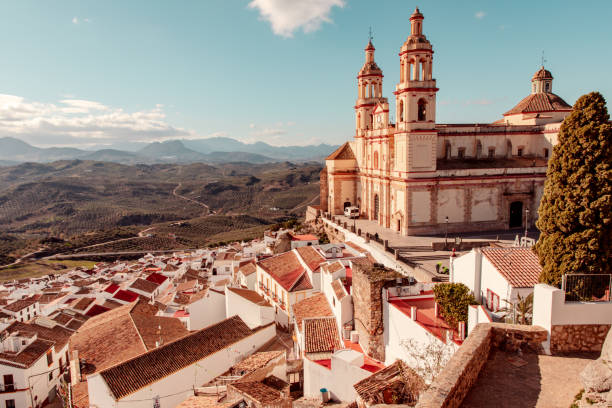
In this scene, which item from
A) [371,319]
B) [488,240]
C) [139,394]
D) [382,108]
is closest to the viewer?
[371,319]

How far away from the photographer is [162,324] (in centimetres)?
2238

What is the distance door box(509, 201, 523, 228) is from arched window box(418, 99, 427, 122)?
353 inches

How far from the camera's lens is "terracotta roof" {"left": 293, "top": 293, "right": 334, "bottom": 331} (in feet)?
54.8

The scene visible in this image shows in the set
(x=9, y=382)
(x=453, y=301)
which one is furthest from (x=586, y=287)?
(x=9, y=382)

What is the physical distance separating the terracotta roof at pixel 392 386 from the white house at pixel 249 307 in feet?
35.6

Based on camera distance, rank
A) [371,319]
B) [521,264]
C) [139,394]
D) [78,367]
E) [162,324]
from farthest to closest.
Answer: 1. [162,324]
2. [78,367]
3. [139,394]
4. [371,319]
5. [521,264]

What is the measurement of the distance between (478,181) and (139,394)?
23766mm

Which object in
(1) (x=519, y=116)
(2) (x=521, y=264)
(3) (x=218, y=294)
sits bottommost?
(3) (x=218, y=294)

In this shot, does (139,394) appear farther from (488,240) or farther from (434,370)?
(488,240)

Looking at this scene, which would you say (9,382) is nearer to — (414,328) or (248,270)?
(248,270)

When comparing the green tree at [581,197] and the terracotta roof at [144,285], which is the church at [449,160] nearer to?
the green tree at [581,197]

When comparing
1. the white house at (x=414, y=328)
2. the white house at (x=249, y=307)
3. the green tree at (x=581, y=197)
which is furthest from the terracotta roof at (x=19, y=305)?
the green tree at (x=581, y=197)

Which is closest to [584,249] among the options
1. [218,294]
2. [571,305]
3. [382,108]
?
[571,305]

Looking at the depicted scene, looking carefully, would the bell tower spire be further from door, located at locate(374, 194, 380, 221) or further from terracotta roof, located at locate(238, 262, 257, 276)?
terracotta roof, located at locate(238, 262, 257, 276)
